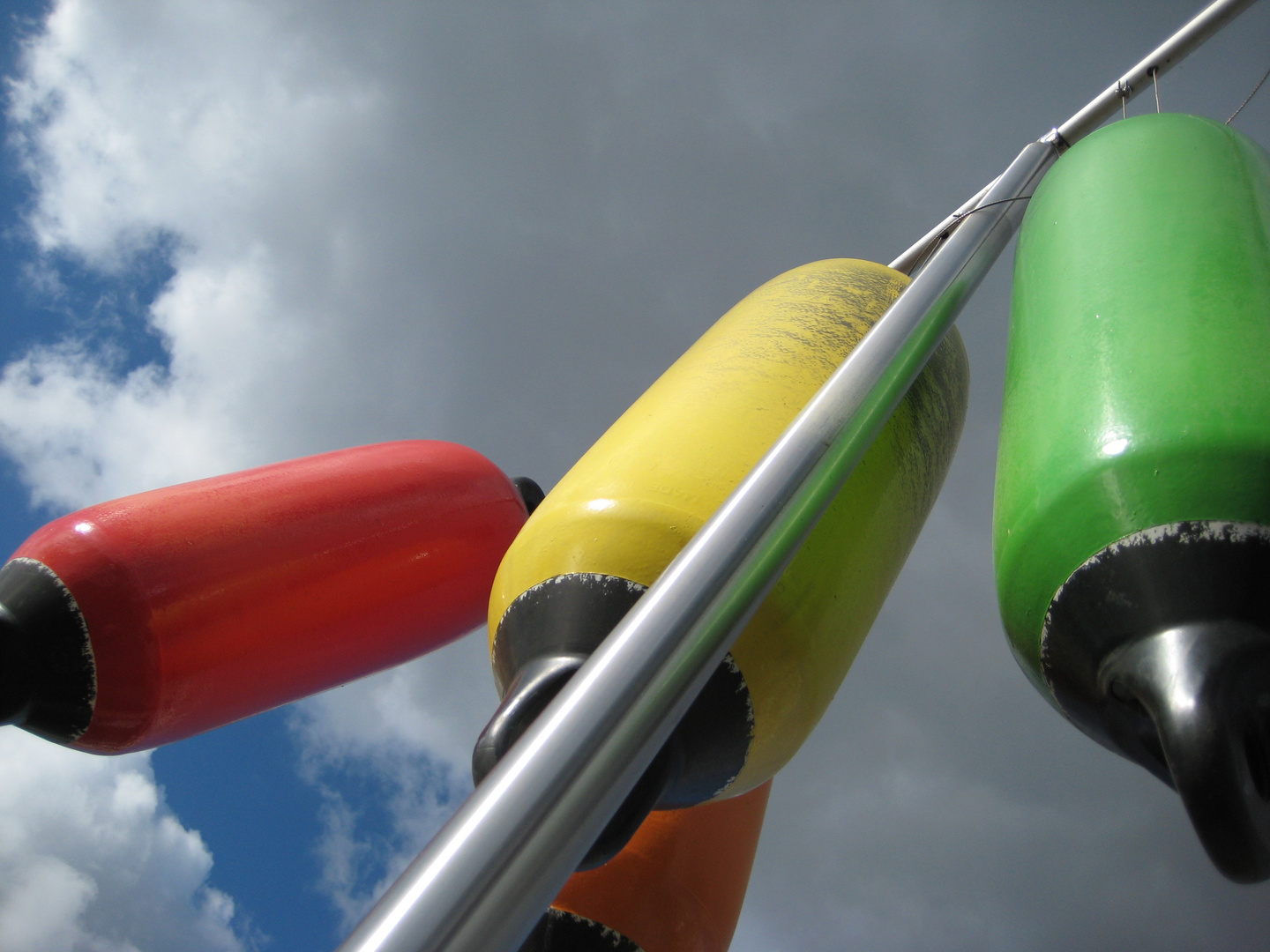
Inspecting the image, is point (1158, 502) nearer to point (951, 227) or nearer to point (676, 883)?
point (676, 883)

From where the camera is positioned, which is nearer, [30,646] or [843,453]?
[843,453]

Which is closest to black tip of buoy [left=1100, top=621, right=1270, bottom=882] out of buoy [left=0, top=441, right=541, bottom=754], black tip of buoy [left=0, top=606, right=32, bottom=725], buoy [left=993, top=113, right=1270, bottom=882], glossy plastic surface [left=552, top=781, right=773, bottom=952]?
buoy [left=993, top=113, right=1270, bottom=882]

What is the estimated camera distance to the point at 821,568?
1400 mm

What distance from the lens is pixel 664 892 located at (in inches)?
67.4

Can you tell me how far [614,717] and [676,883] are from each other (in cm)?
116

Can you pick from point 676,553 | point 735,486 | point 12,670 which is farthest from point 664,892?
point 12,670

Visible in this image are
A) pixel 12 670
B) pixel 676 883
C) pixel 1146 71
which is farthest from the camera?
pixel 1146 71

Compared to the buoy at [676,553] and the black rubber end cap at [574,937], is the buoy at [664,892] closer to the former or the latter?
the black rubber end cap at [574,937]

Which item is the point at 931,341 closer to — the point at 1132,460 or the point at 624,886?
the point at 1132,460

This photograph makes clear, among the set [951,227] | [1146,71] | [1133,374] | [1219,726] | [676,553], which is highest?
[1146,71]

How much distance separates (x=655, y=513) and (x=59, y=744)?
1561 mm

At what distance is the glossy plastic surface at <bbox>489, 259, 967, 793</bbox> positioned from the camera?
1.37 m

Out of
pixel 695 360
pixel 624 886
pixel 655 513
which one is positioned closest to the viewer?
pixel 655 513

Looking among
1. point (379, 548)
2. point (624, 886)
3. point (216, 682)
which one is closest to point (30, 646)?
point (216, 682)
